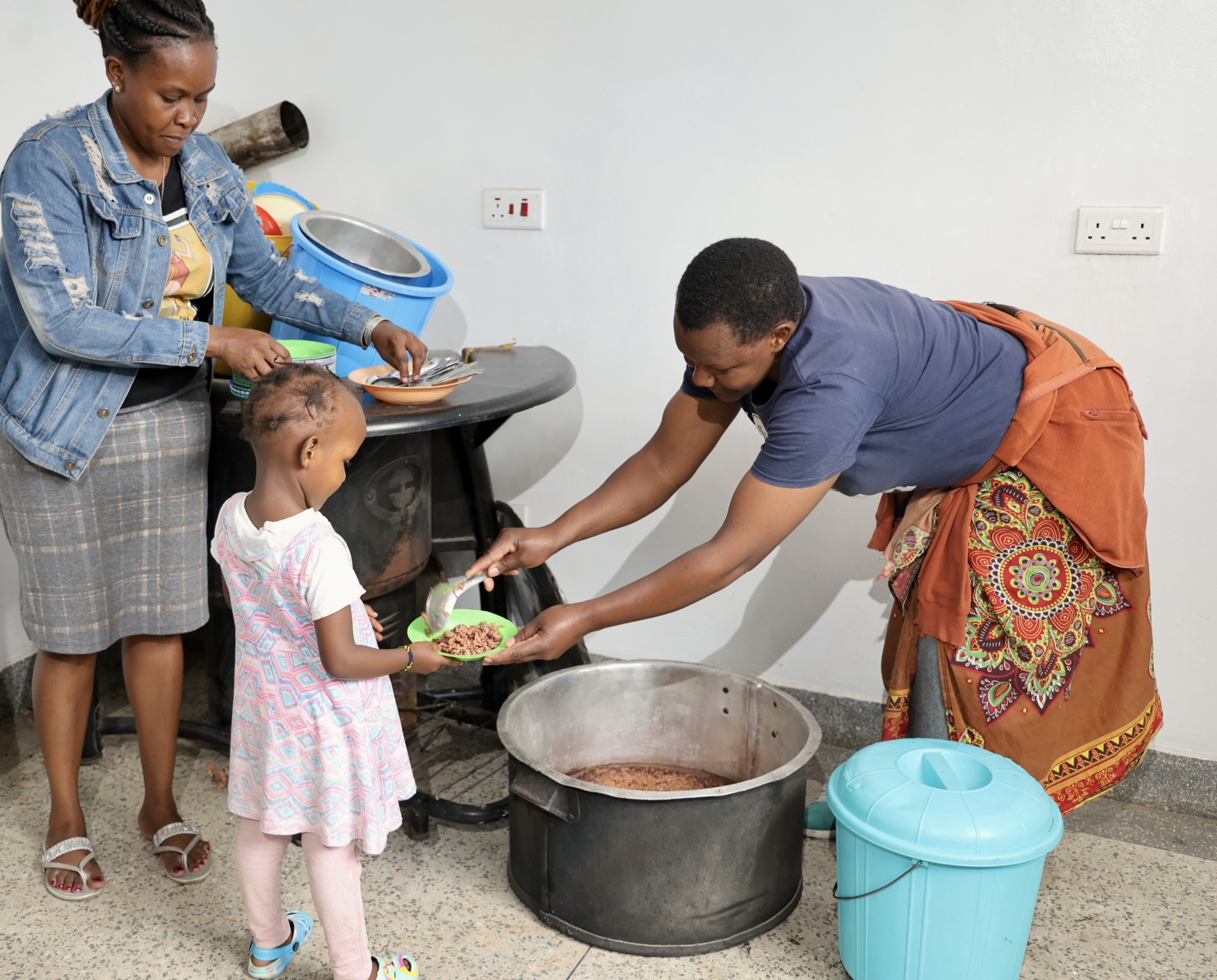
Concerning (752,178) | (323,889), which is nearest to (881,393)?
(752,178)

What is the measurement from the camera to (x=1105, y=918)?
2.05 metres

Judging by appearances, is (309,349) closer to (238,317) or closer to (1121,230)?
(238,317)

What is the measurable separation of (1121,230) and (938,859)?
1322 millimetres

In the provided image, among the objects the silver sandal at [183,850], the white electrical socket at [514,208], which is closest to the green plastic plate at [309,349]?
the white electrical socket at [514,208]

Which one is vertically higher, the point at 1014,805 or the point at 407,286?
the point at 407,286

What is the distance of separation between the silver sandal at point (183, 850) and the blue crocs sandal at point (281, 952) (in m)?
0.30

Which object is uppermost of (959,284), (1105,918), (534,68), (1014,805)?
(534,68)

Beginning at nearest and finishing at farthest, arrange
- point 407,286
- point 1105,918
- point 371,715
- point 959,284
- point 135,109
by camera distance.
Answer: point 371,715 → point 135,109 → point 1105,918 → point 407,286 → point 959,284

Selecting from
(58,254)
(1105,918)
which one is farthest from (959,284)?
(58,254)

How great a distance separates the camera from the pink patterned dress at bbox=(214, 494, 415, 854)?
1.61 metres

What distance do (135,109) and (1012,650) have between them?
5.56 feet

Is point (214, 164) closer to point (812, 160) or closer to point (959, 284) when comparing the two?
point (812, 160)

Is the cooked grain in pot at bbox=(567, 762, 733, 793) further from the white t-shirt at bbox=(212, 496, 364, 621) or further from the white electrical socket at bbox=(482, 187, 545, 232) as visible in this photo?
the white electrical socket at bbox=(482, 187, 545, 232)

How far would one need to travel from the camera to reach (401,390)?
199 cm
